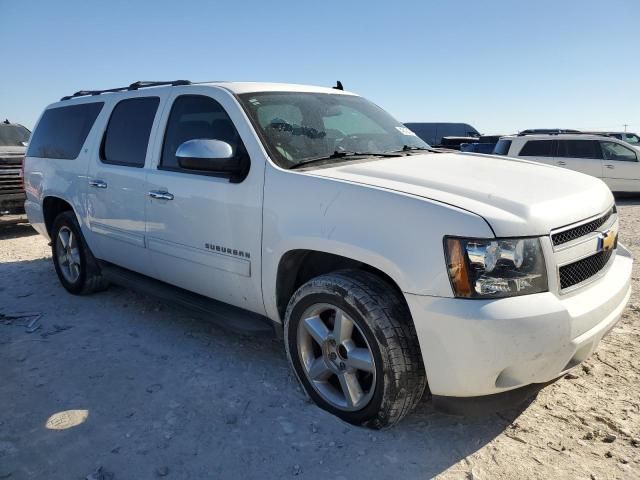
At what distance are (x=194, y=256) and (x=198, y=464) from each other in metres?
1.42

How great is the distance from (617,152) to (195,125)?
12.2m

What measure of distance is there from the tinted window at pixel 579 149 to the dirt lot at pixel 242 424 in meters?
10.3

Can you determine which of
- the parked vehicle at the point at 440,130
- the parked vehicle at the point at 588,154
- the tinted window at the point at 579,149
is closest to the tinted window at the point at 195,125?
the parked vehicle at the point at 588,154

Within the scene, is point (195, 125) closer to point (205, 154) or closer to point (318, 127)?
point (205, 154)

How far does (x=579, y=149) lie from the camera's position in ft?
43.2

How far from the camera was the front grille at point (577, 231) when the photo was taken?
2416mm

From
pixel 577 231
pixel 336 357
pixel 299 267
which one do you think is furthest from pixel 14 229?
pixel 577 231

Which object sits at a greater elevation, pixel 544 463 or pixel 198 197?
pixel 198 197

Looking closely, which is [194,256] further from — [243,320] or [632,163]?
[632,163]

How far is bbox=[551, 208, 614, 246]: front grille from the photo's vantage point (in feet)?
7.93

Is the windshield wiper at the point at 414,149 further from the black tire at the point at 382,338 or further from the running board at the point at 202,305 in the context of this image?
the running board at the point at 202,305

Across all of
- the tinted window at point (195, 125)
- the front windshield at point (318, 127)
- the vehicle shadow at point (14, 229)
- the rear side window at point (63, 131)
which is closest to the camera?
the front windshield at point (318, 127)

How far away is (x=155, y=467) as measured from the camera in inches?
98.8

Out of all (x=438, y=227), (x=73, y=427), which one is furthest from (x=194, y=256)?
(x=438, y=227)
